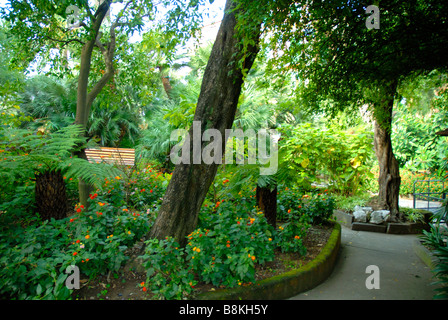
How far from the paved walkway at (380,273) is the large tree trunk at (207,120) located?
150 centimetres

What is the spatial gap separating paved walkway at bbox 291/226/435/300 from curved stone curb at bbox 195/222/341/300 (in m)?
0.09

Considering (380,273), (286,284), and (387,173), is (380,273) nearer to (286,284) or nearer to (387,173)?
(286,284)

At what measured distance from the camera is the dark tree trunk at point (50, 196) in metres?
3.58

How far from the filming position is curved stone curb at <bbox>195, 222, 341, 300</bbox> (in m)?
2.80

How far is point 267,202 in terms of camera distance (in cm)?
470

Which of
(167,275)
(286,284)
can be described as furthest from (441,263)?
(167,275)

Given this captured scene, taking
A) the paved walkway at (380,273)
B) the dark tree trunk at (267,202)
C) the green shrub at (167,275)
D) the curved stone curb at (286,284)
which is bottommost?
the paved walkway at (380,273)

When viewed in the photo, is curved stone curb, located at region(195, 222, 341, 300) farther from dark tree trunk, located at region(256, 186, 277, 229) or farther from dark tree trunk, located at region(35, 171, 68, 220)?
dark tree trunk, located at region(35, 171, 68, 220)

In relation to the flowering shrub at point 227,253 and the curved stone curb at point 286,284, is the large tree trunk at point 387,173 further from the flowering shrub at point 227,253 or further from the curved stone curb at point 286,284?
the flowering shrub at point 227,253

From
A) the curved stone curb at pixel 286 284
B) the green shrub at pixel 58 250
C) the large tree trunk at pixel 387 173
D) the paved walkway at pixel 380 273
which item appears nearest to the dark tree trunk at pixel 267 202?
the curved stone curb at pixel 286 284

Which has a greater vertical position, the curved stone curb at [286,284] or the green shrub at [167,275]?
the green shrub at [167,275]

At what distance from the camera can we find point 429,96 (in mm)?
13141
